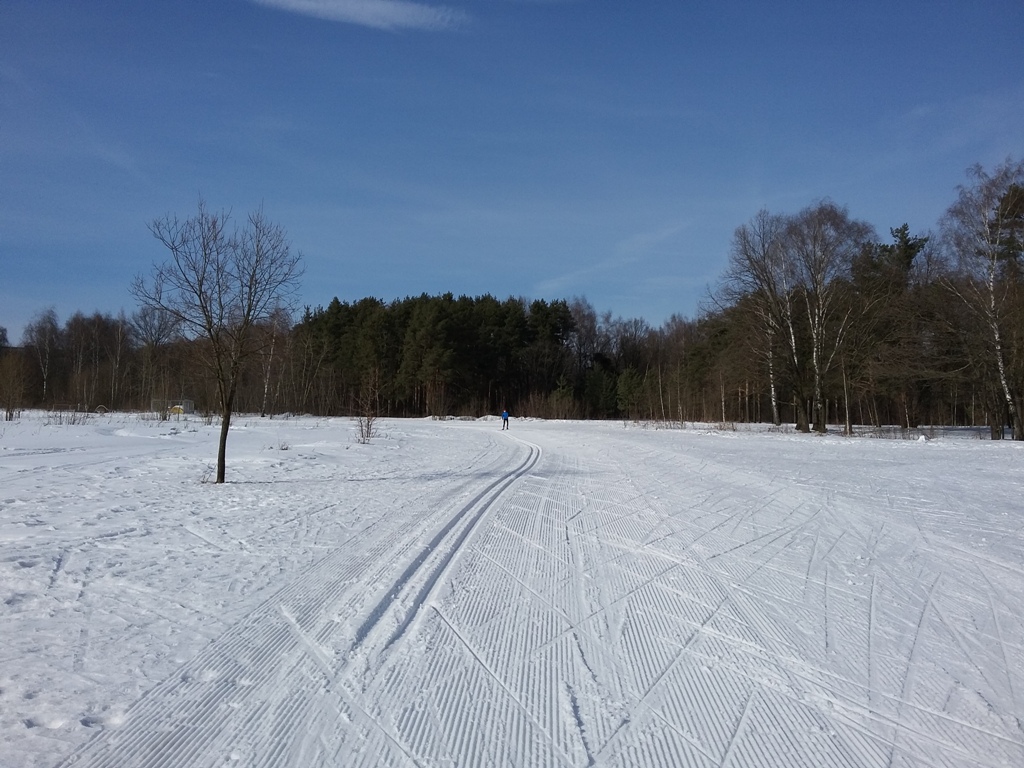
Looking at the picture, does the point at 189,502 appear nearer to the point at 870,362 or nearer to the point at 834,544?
the point at 834,544

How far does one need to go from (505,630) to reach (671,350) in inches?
3179

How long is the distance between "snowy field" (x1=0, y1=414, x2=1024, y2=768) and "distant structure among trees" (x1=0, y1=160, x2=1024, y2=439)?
645 centimetres

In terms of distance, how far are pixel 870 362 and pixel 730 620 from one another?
101 ft

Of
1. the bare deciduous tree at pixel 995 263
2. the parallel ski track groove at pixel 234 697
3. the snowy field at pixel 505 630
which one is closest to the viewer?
the parallel ski track groove at pixel 234 697

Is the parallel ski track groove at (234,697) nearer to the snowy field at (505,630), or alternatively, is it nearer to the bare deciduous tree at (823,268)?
the snowy field at (505,630)

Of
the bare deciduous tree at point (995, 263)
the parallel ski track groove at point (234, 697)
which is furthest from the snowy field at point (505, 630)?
the bare deciduous tree at point (995, 263)

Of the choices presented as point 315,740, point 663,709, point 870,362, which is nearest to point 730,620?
point 663,709

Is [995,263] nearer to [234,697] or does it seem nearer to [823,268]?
[823,268]

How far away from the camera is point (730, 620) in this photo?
5.12m

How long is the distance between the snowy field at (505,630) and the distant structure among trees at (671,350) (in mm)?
6452

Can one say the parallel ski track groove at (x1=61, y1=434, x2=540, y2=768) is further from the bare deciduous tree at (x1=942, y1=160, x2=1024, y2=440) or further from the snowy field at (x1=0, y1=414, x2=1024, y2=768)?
the bare deciduous tree at (x1=942, y1=160, x2=1024, y2=440)

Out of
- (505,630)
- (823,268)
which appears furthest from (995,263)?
(505,630)

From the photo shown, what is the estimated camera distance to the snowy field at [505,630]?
10.8 feet

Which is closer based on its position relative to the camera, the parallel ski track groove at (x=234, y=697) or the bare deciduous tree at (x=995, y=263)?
the parallel ski track groove at (x=234, y=697)
